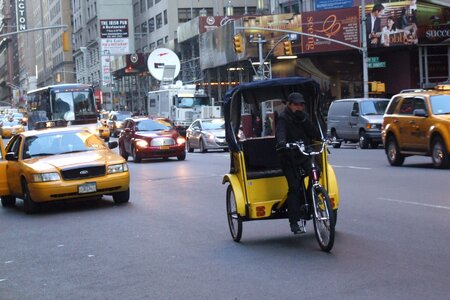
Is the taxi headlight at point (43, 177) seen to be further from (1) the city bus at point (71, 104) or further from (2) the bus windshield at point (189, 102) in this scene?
(2) the bus windshield at point (189, 102)

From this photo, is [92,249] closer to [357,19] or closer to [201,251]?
[201,251]

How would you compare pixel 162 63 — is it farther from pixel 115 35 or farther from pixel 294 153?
pixel 294 153

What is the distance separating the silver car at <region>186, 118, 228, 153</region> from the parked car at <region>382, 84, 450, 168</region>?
12.6 metres

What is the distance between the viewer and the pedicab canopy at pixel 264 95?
930cm

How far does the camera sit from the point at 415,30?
42281mm

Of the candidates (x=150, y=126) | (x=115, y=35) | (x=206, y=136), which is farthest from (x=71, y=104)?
(x=115, y=35)

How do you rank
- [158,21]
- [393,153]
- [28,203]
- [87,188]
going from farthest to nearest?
[158,21], [393,153], [28,203], [87,188]

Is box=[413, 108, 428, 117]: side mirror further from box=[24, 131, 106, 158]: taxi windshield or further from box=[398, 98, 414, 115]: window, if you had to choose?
box=[24, 131, 106, 158]: taxi windshield

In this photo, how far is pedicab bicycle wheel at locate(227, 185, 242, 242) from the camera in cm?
934

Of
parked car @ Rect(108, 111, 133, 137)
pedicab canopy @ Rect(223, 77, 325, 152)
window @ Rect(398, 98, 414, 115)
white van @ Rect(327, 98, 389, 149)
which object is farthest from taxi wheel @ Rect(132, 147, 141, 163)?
parked car @ Rect(108, 111, 133, 137)

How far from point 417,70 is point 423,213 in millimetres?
35746

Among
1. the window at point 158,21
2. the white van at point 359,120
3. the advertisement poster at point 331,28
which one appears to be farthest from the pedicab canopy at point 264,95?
the window at point 158,21

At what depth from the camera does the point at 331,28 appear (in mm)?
46438

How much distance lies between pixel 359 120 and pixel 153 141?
373 inches
